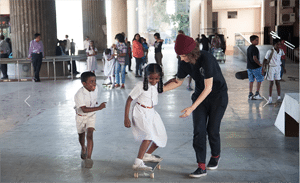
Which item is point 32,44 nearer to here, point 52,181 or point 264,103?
point 264,103

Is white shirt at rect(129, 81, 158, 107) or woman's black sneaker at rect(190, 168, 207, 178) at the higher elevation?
white shirt at rect(129, 81, 158, 107)

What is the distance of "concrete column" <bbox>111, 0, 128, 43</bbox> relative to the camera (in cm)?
3716

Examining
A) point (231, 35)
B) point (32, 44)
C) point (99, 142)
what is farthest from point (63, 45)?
point (231, 35)

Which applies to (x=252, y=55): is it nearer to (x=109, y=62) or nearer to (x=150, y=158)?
(x=109, y=62)

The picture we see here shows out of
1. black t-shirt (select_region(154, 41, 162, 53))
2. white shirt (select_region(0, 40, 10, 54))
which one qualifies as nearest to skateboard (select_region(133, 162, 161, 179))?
black t-shirt (select_region(154, 41, 162, 53))

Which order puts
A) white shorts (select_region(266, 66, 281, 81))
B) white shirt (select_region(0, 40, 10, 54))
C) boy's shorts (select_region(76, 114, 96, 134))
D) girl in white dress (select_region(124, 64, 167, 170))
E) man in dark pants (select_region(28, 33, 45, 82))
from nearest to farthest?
girl in white dress (select_region(124, 64, 167, 170)), boy's shorts (select_region(76, 114, 96, 134)), white shorts (select_region(266, 66, 281, 81)), man in dark pants (select_region(28, 33, 45, 82)), white shirt (select_region(0, 40, 10, 54))

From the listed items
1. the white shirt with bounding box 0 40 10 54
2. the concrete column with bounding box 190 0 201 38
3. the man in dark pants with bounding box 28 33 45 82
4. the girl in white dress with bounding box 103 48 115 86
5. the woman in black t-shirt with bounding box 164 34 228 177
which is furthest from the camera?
the concrete column with bounding box 190 0 201 38

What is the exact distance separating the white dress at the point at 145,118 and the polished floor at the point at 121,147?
0.47m

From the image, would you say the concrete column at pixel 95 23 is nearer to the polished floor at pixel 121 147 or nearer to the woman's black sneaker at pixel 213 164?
the polished floor at pixel 121 147

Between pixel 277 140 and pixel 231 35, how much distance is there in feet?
103

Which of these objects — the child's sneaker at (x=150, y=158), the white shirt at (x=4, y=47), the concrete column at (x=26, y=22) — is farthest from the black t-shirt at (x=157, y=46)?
the child's sneaker at (x=150, y=158)

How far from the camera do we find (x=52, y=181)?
4551mm

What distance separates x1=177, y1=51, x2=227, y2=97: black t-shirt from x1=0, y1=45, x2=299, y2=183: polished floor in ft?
3.28

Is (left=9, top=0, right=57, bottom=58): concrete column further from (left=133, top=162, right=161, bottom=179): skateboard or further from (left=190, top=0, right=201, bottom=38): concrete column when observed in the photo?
(left=190, top=0, right=201, bottom=38): concrete column
